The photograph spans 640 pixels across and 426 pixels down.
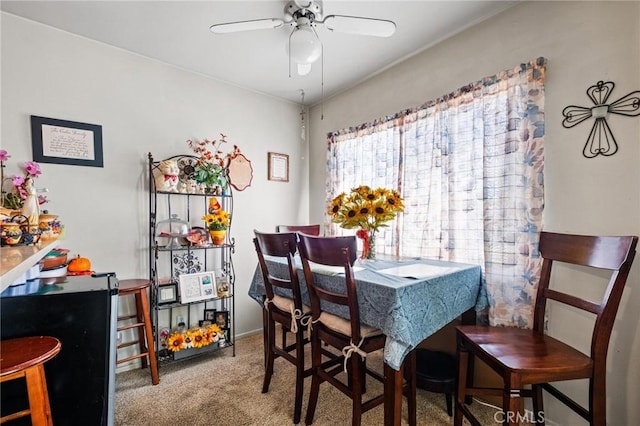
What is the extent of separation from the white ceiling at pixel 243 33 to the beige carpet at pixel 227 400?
98.6 inches

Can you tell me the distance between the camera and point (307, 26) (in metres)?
1.76

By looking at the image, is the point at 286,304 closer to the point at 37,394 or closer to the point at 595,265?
the point at 37,394

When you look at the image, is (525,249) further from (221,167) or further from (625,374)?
(221,167)

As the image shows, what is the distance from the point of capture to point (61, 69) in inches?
81.9

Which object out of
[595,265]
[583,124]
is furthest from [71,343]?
[583,124]

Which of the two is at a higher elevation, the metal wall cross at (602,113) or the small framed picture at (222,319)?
the metal wall cross at (602,113)

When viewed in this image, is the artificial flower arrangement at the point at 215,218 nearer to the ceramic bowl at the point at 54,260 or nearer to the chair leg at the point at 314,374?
the ceramic bowl at the point at 54,260

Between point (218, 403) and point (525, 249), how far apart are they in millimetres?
2110

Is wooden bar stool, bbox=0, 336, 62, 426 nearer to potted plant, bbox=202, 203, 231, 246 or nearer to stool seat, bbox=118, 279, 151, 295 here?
stool seat, bbox=118, 279, 151, 295

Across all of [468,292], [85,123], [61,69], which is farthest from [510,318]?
[61,69]

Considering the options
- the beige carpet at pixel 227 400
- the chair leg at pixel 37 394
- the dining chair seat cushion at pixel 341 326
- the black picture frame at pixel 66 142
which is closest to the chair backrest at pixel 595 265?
the beige carpet at pixel 227 400

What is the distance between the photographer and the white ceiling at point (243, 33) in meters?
1.83

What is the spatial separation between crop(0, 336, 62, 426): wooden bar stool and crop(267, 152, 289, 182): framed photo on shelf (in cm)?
233

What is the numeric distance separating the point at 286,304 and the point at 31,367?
1144mm
